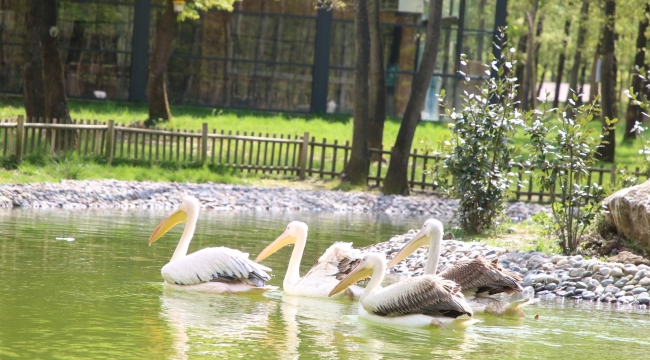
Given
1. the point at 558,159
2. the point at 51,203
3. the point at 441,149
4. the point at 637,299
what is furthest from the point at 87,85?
the point at 637,299

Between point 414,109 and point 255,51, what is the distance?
13.1 meters

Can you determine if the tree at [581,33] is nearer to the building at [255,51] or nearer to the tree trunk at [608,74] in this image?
the tree trunk at [608,74]

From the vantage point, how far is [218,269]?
35.7ft

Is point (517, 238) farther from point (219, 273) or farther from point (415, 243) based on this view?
point (219, 273)

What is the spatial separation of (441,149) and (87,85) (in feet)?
67.9

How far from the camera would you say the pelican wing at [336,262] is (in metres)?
11.2

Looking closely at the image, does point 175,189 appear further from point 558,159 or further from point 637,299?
point 637,299

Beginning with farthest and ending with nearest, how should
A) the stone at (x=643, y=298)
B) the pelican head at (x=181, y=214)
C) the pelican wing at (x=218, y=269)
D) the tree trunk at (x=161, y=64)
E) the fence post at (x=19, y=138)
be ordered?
1. the tree trunk at (x=161, y=64)
2. the fence post at (x=19, y=138)
3. the pelican head at (x=181, y=214)
4. the stone at (x=643, y=298)
5. the pelican wing at (x=218, y=269)

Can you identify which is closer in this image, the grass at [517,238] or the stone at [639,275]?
the stone at [639,275]

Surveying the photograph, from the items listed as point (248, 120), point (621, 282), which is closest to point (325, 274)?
point (621, 282)

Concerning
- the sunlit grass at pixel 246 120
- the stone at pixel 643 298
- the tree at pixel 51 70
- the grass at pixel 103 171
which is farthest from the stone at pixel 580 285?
the sunlit grass at pixel 246 120

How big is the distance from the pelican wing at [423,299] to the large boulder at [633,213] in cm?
459

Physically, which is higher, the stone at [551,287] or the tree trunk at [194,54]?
the tree trunk at [194,54]

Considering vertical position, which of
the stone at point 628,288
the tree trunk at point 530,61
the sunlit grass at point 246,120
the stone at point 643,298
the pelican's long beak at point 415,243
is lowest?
the stone at point 643,298
